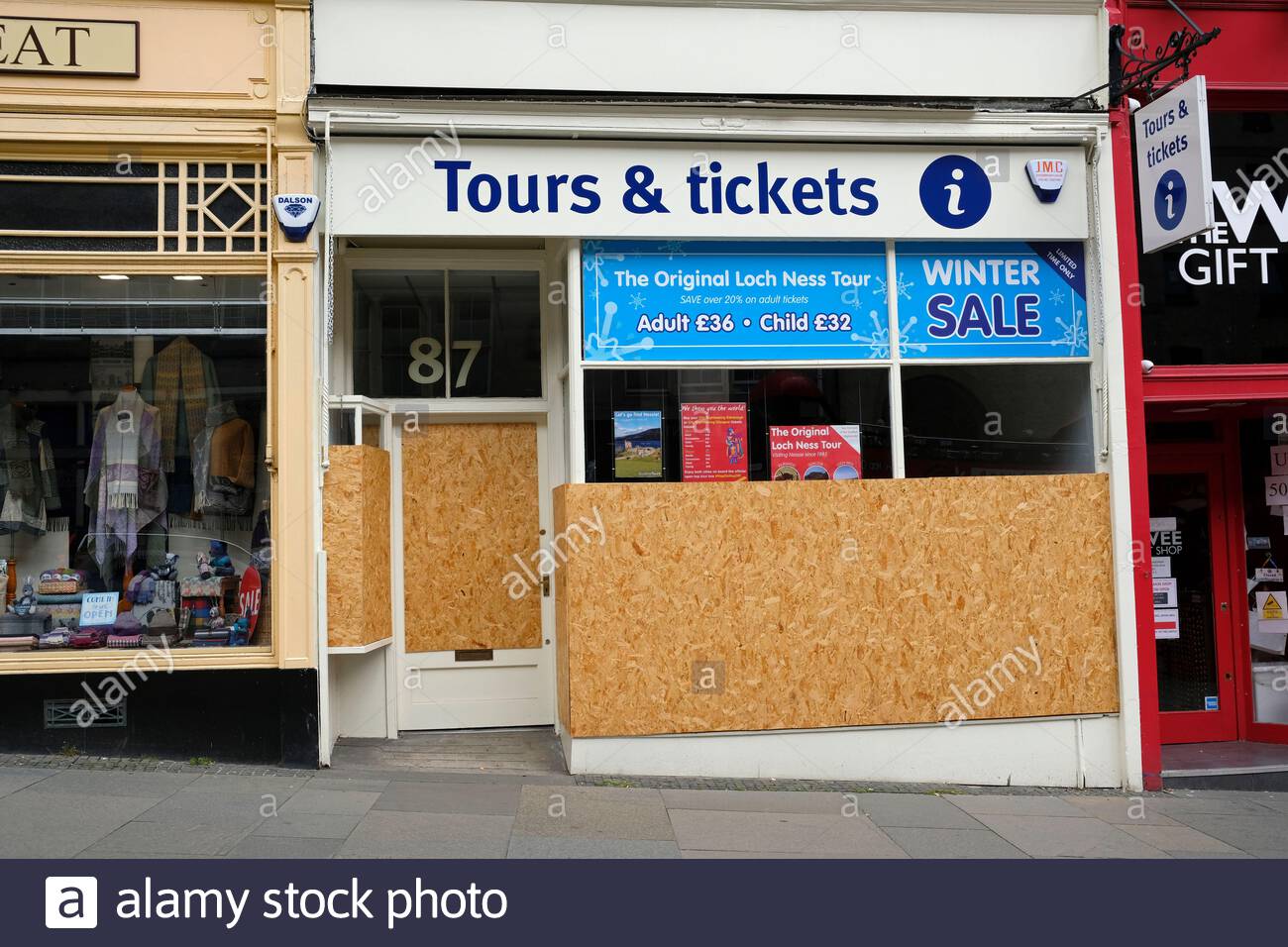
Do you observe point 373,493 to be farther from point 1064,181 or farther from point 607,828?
point 1064,181

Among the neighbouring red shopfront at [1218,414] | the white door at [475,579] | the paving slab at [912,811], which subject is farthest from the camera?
the white door at [475,579]

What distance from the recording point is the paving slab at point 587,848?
21.1ft

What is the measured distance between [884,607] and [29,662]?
6.21m

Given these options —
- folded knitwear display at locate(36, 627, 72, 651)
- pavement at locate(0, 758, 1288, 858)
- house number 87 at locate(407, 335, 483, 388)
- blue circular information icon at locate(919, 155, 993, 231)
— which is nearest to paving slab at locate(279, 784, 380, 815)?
pavement at locate(0, 758, 1288, 858)

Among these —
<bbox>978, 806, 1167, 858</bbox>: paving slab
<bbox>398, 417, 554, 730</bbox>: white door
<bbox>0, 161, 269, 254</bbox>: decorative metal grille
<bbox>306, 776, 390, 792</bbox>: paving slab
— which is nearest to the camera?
<bbox>978, 806, 1167, 858</bbox>: paving slab

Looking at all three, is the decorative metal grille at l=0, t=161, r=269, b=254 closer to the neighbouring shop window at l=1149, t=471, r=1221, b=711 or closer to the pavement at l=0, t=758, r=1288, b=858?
the pavement at l=0, t=758, r=1288, b=858

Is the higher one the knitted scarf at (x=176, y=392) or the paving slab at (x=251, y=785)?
the knitted scarf at (x=176, y=392)

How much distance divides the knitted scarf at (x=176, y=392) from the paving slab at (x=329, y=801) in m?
2.82

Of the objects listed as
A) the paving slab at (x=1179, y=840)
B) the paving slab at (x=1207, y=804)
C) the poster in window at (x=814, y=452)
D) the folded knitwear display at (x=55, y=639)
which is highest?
the poster in window at (x=814, y=452)

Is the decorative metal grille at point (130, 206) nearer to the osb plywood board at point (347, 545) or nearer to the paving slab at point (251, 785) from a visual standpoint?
the osb plywood board at point (347, 545)

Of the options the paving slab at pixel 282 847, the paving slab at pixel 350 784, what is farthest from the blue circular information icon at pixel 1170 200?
the paving slab at pixel 282 847

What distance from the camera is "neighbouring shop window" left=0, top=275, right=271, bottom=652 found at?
27.9 ft

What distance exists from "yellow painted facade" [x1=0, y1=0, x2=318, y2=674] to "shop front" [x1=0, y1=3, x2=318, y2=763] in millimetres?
16

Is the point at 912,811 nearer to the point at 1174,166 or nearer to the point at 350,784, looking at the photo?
the point at 350,784
